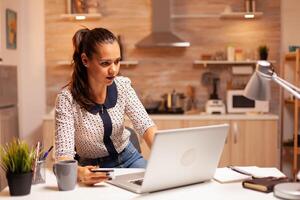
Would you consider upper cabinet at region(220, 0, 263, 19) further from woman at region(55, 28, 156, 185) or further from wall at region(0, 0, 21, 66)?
woman at region(55, 28, 156, 185)

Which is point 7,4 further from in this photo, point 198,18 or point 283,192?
point 283,192

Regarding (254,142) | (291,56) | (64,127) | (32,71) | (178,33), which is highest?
(178,33)

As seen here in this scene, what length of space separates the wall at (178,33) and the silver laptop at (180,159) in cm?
289

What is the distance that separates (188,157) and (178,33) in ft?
10.2

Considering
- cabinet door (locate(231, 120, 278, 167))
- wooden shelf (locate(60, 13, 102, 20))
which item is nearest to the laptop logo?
cabinet door (locate(231, 120, 278, 167))

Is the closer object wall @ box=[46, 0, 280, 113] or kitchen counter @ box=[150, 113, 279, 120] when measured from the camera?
kitchen counter @ box=[150, 113, 279, 120]

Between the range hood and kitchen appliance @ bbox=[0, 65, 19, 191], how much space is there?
1282 millimetres

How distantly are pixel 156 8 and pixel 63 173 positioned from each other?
3.06 metres

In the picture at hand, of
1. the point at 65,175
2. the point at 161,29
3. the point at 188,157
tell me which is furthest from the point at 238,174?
the point at 161,29

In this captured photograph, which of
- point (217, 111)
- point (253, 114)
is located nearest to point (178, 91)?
point (217, 111)

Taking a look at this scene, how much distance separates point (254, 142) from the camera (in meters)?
3.98

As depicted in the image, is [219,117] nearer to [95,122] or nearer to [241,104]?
[241,104]

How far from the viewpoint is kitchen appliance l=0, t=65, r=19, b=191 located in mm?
3682

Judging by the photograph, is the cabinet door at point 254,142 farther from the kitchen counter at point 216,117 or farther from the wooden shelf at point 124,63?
the wooden shelf at point 124,63
